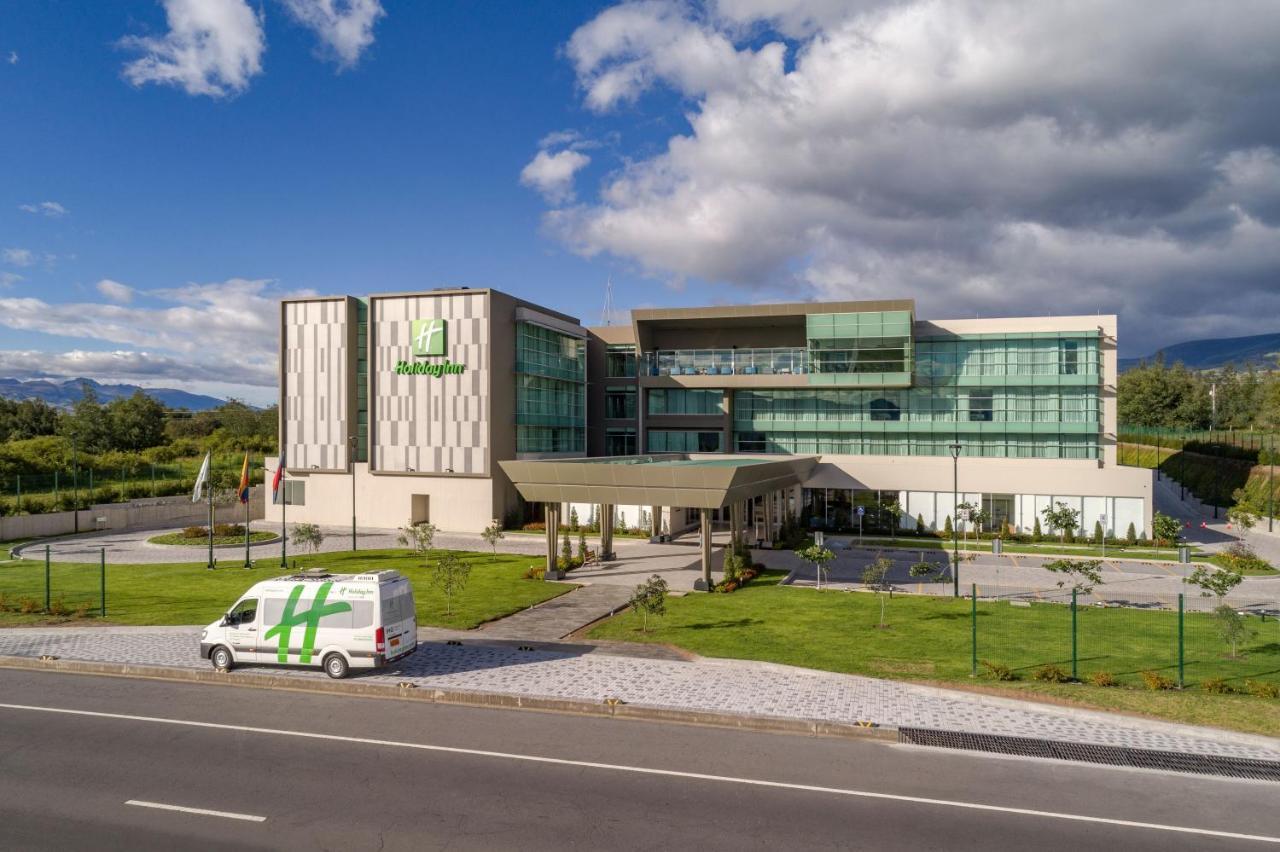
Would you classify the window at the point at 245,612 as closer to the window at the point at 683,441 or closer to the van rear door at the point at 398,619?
the van rear door at the point at 398,619

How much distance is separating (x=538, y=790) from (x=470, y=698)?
5453mm

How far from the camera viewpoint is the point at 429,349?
50219 mm

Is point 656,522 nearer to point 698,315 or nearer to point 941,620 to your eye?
point 698,315

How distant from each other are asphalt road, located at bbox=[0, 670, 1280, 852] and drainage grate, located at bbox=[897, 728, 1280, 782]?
43cm

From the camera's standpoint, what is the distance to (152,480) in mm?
59969

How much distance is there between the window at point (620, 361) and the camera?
62.3 meters

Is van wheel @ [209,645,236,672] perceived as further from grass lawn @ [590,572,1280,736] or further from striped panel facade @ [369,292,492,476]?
striped panel facade @ [369,292,492,476]

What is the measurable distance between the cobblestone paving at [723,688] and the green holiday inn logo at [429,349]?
28646mm

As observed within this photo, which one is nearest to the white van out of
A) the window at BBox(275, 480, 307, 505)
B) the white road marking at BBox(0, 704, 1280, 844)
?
the white road marking at BBox(0, 704, 1280, 844)

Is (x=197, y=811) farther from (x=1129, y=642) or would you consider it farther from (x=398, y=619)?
(x=1129, y=642)

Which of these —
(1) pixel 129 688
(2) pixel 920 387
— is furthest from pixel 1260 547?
(1) pixel 129 688

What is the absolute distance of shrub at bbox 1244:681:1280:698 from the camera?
17.0m

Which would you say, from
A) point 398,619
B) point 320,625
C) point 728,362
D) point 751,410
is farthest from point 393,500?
point 398,619

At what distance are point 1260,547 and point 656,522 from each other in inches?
1392
